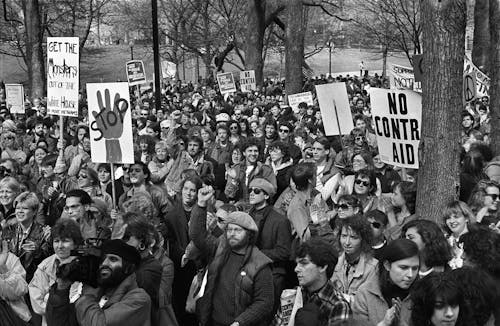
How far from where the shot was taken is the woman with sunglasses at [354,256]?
5.18m

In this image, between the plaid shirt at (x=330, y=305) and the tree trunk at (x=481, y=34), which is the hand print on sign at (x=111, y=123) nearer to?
the plaid shirt at (x=330, y=305)

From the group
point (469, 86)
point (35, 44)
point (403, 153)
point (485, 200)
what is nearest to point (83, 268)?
point (485, 200)

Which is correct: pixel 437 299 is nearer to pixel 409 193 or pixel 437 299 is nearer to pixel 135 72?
pixel 409 193

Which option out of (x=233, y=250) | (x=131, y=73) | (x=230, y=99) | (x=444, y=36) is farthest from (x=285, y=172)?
(x=230, y=99)

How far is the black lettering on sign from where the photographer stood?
7793 mm

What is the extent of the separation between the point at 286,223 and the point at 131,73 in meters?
14.6

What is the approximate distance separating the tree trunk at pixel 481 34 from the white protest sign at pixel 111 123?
1743 centimetres

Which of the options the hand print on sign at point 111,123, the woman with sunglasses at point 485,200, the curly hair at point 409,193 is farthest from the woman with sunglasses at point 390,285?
the hand print on sign at point 111,123

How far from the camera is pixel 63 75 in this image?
10773mm

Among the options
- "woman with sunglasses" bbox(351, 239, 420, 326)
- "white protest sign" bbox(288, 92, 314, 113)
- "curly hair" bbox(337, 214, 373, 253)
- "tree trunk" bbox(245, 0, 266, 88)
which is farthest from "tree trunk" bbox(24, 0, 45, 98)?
"woman with sunglasses" bbox(351, 239, 420, 326)

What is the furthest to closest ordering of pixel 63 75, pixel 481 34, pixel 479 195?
1. pixel 481 34
2. pixel 63 75
3. pixel 479 195

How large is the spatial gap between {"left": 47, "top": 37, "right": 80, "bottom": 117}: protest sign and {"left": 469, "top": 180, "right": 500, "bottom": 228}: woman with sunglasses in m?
5.97

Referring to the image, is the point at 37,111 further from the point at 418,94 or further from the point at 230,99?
the point at 418,94

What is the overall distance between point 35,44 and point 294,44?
30.6 ft
